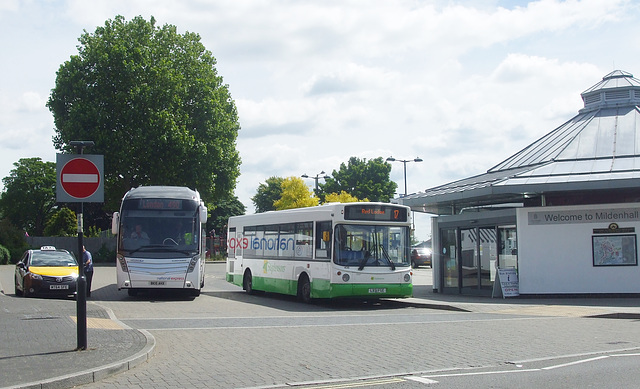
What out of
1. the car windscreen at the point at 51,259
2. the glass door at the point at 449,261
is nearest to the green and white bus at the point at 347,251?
the glass door at the point at 449,261

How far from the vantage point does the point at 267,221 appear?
23.1 metres

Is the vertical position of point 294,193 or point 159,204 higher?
point 294,193

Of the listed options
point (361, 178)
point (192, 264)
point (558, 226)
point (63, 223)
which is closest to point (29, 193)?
point (63, 223)

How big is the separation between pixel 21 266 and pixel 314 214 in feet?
32.0

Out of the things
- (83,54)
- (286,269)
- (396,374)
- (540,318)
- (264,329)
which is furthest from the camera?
(83,54)

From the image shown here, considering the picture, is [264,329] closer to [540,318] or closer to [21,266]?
[540,318]

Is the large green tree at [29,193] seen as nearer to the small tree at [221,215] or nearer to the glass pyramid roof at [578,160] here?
the small tree at [221,215]

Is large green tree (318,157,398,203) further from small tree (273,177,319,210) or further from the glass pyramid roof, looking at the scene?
the glass pyramid roof

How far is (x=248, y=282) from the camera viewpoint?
2509 cm

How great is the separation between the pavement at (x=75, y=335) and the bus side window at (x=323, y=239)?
3.49 metres

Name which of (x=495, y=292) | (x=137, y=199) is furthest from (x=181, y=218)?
(x=495, y=292)

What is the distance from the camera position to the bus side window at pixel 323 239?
19422 mm

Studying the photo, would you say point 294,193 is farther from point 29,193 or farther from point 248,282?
point 29,193

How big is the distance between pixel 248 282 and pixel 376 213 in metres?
7.32
